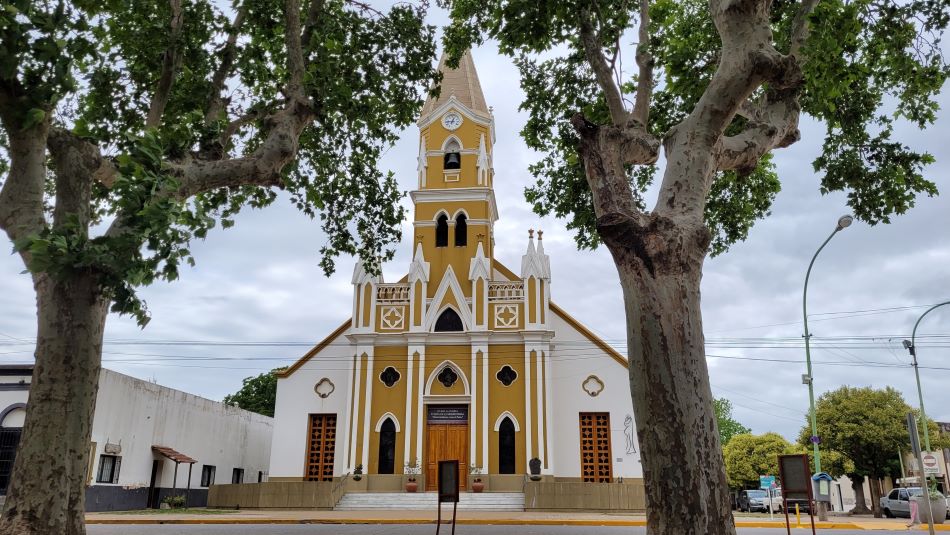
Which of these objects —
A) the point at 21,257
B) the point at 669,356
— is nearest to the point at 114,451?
the point at 21,257

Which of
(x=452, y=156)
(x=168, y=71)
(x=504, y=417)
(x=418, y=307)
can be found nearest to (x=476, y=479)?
(x=504, y=417)

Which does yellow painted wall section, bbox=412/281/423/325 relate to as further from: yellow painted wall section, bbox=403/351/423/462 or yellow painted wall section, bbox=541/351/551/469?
yellow painted wall section, bbox=541/351/551/469

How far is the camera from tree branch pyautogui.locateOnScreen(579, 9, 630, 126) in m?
9.87

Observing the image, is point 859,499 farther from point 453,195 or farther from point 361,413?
point 361,413

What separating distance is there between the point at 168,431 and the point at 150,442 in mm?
1334

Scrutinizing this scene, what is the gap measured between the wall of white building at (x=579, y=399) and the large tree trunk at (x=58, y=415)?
21.8m

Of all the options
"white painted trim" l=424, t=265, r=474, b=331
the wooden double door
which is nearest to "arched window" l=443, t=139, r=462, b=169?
"white painted trim" l=424, t=265, r=474, b=331

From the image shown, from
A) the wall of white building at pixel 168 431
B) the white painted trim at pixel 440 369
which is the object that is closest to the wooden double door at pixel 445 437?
the white painted trim at pixel 440 369

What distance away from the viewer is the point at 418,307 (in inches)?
1139

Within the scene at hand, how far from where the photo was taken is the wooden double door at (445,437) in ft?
89.2

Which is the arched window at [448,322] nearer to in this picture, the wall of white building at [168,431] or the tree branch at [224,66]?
the wall of white building at [168,431]

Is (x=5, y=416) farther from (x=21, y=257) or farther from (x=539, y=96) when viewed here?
(x=539, y=96)

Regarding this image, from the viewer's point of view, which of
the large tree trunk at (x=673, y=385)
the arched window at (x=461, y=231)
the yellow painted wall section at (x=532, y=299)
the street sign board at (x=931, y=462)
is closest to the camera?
the large tree trunk at (x=673, y=385)

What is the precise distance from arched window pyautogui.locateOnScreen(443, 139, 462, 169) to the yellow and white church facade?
10.2 ft
